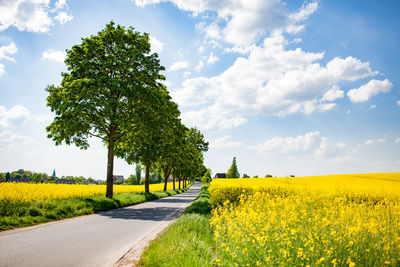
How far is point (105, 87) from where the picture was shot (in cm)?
1780

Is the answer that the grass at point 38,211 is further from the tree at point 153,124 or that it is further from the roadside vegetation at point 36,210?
the tree at point 153,124

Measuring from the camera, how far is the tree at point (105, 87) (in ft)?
54.8

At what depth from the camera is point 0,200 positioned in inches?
420

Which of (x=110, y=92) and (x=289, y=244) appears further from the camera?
(x=110, y=92)

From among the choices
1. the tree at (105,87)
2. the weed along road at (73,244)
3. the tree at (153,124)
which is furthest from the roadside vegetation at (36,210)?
the tree at (153,124)

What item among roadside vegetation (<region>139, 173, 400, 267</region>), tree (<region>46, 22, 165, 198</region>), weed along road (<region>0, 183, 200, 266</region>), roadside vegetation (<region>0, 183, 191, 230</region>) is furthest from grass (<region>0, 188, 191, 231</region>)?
roadside vegetation (<region>139, 173, 400, 267</region>)

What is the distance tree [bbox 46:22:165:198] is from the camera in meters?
16.7

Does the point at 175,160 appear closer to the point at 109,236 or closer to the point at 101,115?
the point at 101,115

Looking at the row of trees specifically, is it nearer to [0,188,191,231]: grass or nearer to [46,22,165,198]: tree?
[46,22,165,198]: tree

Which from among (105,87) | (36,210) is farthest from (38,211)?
(105,87)

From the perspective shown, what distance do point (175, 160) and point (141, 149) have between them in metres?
8.54

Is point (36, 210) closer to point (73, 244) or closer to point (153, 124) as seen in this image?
point (73, 244)

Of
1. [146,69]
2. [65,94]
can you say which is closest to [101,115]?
[65,94]

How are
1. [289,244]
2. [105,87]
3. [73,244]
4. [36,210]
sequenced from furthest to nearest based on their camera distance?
[105,87]
[36,210]
[73,244]
[289,244]
